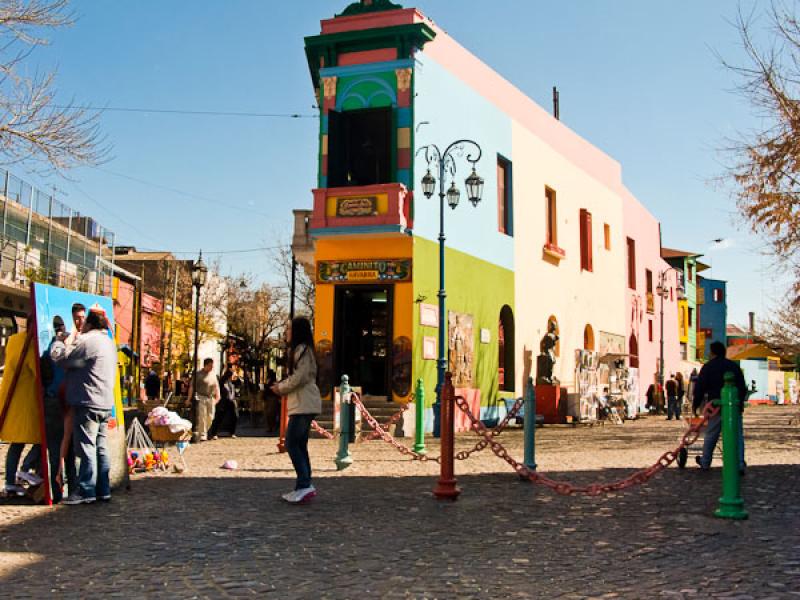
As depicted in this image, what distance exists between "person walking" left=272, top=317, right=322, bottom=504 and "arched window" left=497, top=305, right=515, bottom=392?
16.2m

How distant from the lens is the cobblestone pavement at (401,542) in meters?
4.84

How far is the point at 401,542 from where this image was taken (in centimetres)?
616

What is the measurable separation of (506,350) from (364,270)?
21.2ft

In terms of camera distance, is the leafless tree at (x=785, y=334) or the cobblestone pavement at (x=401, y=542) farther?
the leafless tree at (x=785, y=334)

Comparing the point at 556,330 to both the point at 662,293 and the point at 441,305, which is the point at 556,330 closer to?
the point at 441,305

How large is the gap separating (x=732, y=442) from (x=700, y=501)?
1.31 meters

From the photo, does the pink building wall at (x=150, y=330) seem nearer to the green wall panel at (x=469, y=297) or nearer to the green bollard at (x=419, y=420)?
the green wall panel at (x=469, y=297)

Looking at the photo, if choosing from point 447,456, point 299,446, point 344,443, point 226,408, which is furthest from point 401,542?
point 226,408

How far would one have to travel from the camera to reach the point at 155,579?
497 cm

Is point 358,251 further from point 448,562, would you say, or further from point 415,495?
point 448,562

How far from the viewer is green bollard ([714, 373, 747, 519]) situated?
7176 mm

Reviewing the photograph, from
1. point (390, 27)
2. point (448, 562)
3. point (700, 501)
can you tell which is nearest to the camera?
point (448, 562)

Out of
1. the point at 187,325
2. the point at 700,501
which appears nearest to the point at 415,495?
the point at 700,501

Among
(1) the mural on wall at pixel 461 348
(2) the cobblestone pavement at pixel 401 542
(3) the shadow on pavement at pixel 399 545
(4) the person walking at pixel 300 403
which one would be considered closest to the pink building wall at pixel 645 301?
(1) the mural on wall at pixel 461 348
